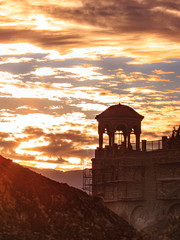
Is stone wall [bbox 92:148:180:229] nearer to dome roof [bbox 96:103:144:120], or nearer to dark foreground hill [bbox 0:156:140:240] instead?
dome roof [bbox 96:103:144:120]

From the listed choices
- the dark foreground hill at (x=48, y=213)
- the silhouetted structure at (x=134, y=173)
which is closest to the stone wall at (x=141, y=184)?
the silhouetted structure at (x=134, y=173)

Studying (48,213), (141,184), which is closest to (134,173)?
(141,184)

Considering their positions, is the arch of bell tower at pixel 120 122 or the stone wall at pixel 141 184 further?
the arch of bell tower at pixel 120 122

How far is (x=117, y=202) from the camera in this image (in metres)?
49.1

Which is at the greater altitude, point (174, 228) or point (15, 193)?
point (15, 193)

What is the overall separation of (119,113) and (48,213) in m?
40.4

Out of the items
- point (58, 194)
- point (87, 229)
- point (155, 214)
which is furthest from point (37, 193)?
point (155, 214)

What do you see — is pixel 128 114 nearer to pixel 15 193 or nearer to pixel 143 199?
pixel 143 199

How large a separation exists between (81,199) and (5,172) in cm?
185

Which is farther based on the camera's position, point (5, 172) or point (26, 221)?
point (5, 172)

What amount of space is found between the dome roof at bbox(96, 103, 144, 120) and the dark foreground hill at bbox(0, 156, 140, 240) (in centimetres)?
3870

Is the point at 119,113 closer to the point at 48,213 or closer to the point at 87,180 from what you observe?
→ the point at 87,180

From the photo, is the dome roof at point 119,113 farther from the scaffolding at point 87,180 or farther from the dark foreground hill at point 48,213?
the dark foreground hill at point 48,213

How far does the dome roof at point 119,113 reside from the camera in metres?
51.8
